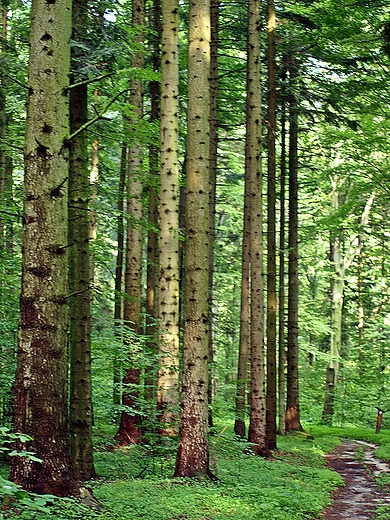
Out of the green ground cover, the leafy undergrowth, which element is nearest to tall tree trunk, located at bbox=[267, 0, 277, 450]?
the green ground cover

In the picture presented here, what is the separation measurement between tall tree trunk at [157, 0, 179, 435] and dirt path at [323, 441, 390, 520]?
321 cm

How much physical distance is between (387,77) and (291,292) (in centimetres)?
780

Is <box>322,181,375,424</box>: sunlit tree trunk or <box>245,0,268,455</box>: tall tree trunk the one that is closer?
<box>245,0,268,455</box>: tall tree trunk

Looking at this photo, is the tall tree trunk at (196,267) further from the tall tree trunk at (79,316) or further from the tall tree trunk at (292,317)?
the tall tree trunk at (292,317)

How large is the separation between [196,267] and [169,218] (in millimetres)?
2711

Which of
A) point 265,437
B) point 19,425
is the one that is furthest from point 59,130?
point 265,437

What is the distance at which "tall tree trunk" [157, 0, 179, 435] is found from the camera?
10.6 metres

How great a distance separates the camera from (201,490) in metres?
7.54

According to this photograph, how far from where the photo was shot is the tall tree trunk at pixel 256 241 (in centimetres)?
1357

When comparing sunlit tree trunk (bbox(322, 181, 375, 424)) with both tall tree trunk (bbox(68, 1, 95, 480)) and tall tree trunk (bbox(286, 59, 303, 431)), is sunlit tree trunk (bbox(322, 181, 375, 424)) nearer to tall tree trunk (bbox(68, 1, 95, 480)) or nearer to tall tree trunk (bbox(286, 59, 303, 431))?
tall tree trunk (bbox(286, 59, 303, 431))

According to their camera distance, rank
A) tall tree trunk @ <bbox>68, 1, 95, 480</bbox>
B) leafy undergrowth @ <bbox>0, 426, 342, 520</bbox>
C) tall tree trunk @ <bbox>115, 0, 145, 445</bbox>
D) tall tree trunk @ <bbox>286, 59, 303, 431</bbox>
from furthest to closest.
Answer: tall tree trunk @ <bbox>286, 59, 303, 431</bbox>
tall tree trunk @ <bbox>115, 0, 145, 445</bbox>
tall tree trunk @ <bbox>68, 1, 95, 480</bbox>
leafy undergrowth @ <bbox>0, 426, 342, 520</bbox>

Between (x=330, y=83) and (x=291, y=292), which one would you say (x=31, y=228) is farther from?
(x=291, y=292)

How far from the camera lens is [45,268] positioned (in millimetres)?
5148

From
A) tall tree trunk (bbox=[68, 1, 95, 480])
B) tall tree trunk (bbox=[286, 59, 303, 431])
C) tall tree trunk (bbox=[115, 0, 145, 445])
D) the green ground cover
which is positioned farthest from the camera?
tall tree trunk (bbox=[286, 59, 303, 431])
